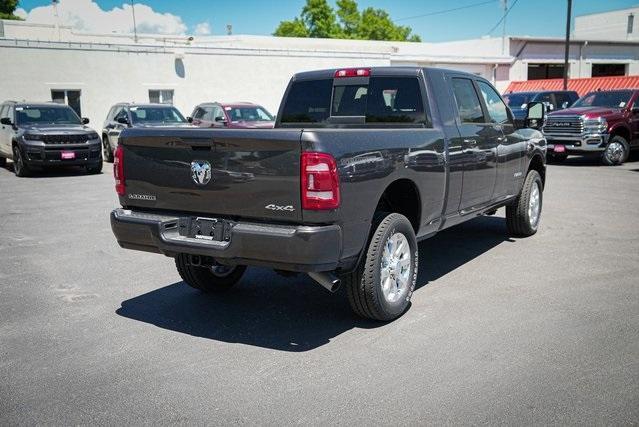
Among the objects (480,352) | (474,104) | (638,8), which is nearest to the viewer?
(480,352)

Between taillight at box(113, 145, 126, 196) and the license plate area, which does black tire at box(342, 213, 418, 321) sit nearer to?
the license plate area

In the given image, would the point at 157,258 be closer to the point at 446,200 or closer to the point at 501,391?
the point at 446,200

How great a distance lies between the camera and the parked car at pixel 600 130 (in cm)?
1648

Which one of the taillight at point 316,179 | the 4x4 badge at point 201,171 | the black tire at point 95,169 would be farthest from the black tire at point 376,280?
the black tire at point 95,169

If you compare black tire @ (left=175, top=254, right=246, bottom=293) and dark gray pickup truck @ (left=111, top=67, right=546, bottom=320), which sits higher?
dark gray pickup truck @ (left=111, top=67, right=546, bottom=320)

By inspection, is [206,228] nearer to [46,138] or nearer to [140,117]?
[46,138]

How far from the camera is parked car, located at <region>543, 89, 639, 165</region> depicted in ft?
54.1

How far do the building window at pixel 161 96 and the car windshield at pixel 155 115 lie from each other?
848cm

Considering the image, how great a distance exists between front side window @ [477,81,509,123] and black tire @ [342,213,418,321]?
2.55 metres

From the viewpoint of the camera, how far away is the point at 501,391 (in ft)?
12.1


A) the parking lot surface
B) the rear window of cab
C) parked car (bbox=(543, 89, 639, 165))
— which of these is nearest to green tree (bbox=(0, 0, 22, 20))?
parked car (bbox=(543, 89, 639, 165))

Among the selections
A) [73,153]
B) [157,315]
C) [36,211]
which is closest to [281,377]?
[157,315]

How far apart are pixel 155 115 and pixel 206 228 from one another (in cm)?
1529

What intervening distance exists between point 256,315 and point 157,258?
2.44 meters
